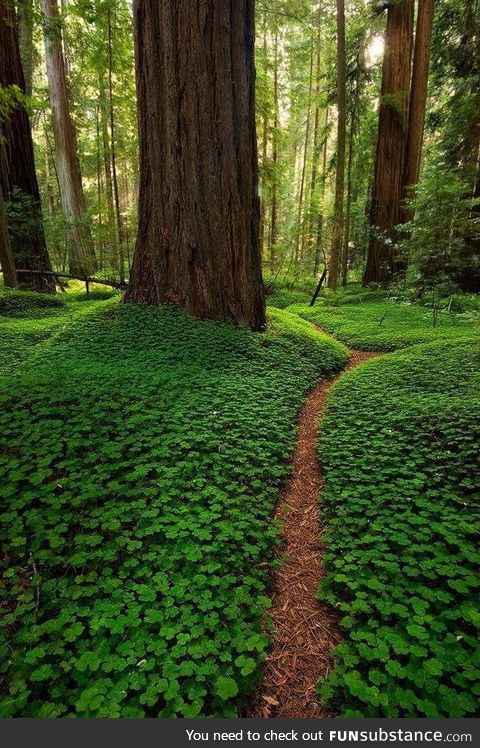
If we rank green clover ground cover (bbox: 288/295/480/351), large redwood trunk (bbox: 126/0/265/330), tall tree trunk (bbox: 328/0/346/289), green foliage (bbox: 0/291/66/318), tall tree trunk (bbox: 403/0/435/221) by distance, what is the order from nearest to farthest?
large redwood trunk (bbox: 126/0/265/330) < green clover ground cover (bbox: 288/295/480/351) < green foliage (bbox: 0/291/66/318) < tall tree trunk (bbox: 403/0/435/221) < tall tree trunk (bbox: 328/0/346/289)

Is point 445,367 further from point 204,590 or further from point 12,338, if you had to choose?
point 12,338

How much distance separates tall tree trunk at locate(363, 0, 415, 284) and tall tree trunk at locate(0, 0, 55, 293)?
895 cm

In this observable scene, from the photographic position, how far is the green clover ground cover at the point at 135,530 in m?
1.82

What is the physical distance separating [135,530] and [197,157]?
5267 millimetres

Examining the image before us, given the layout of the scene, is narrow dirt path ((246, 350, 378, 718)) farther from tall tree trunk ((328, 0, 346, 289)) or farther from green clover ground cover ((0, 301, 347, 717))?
tall tree trunk ((328, 0, 346, 289))

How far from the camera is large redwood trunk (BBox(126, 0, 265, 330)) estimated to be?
560cm

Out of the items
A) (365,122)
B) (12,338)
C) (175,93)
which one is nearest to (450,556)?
(12,338)

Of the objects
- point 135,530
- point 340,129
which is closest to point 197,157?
point 135,530

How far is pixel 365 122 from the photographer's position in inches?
561

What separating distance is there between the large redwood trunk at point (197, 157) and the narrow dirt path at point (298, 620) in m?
3.69

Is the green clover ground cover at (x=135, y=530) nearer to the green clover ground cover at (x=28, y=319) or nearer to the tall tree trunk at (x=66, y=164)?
the green clover ground cover at (x=28, y=319)

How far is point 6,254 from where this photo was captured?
7379mm

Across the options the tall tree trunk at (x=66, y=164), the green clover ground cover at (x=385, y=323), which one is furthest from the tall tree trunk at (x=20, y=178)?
the green clover ground cover at (x=385, y=323)

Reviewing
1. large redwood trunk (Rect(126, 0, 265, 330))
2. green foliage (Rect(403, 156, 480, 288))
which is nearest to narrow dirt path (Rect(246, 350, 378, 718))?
large redwood trunk (Rect(126, 0, 265, 330))
